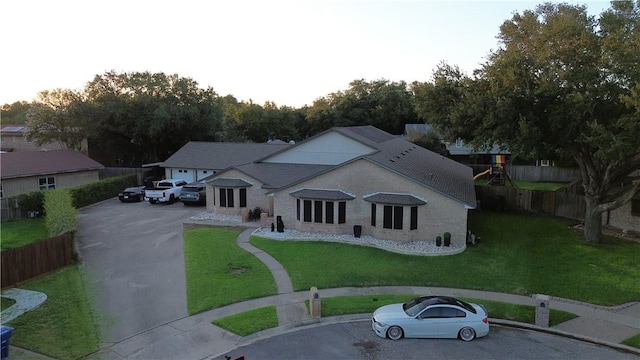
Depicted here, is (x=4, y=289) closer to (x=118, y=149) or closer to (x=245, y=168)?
(x=245, y=168)

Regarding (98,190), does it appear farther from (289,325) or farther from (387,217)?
(289,325)

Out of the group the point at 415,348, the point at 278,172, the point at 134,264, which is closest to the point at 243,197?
the point at 278,172

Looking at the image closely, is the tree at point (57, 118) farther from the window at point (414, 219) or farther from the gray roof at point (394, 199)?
the window at point (414, 219)

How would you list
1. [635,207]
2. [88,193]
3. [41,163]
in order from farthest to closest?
[41,163]
[88,193]
[635,207]

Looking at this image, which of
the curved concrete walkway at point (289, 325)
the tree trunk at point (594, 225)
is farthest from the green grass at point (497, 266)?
the curved concrete walkway at point (289, 325)

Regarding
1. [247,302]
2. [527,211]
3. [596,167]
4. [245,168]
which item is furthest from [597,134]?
[245,168]

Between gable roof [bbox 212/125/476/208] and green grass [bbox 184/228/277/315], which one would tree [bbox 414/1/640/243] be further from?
green grass [bbox 184/228/277/315]
